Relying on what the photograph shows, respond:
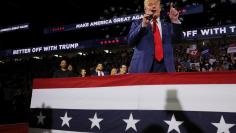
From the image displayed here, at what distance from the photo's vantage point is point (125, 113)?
2.78 m

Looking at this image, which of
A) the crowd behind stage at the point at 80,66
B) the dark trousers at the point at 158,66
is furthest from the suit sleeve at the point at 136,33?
the crowd behind stage at the point at 80,66

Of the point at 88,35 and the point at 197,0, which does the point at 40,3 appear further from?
the point at 197,0

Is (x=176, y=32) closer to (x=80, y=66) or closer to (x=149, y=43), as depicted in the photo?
(x=149, y=43)

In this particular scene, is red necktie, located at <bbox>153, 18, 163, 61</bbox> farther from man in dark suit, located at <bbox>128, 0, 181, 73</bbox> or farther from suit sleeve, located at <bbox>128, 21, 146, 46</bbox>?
suit sleeve, located at <bbox>128, 21, 146, 46</bbox>

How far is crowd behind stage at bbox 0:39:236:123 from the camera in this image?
7809 millimetres

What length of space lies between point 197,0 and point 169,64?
8039mm

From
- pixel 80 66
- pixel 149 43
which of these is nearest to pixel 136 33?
pixel 149 43

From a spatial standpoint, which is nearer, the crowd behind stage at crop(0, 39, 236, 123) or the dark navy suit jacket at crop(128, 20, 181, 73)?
the dark navy suit jacket at crop(128, 20, 181, 73)

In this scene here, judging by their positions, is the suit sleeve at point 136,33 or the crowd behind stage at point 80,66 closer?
the suit sleeve at point 136,33

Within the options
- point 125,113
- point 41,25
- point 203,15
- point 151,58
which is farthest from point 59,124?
point 41,25

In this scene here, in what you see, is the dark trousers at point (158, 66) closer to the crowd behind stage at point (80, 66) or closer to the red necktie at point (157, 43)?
the red necktie at point (157, 43)

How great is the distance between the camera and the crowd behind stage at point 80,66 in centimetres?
781

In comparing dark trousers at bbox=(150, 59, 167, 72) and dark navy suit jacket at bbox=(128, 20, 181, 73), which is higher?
dark navy suit jacket at bbox=(128, 20, 181, 73)

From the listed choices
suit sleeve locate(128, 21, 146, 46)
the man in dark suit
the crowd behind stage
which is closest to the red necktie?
the man in dark suit
